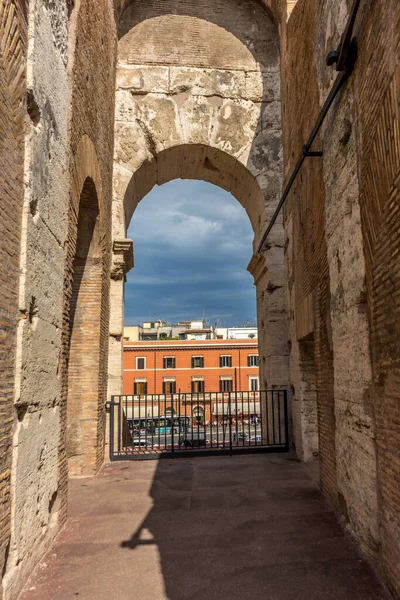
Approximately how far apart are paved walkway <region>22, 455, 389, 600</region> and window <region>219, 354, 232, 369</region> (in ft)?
92.1

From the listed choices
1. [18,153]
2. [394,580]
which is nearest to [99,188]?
[18,153]

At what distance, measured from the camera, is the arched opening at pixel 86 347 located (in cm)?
668

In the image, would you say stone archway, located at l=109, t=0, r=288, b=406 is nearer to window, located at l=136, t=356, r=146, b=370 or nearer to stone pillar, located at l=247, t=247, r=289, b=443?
stone pillar, located at l=247, t=247, r=289, b=443

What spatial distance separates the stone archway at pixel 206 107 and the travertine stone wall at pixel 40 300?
4088 mm

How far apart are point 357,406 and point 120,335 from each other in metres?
5.33

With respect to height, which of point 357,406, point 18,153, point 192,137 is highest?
point 192,137

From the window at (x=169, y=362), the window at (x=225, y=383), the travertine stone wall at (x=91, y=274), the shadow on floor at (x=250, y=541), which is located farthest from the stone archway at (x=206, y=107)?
the window at (x=169, y=362)

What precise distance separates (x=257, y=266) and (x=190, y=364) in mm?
25341

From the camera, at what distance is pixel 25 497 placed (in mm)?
3508

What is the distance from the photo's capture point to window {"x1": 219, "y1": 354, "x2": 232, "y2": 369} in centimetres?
3422

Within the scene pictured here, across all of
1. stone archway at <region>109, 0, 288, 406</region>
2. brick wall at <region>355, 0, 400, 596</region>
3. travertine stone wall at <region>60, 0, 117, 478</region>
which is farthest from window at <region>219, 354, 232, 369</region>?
brick wall at <region>355, 0, 400, 596</region>

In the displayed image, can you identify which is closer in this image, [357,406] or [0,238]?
[0,238]

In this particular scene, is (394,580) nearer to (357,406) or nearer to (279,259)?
(357,406)

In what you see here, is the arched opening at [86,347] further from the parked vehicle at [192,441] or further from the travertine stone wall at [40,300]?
the travertine stone wall at [40,300]
